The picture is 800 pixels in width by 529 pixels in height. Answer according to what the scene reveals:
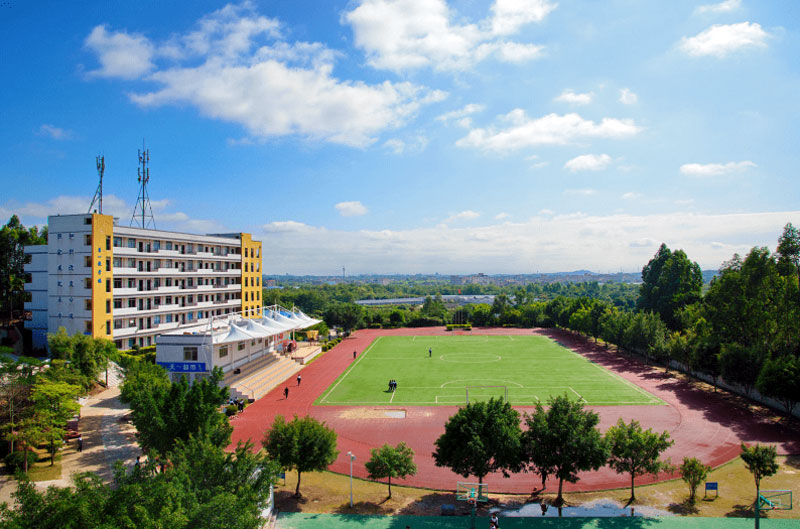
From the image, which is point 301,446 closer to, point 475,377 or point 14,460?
point 14,460

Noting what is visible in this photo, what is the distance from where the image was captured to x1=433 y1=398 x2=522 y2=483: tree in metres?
18.1

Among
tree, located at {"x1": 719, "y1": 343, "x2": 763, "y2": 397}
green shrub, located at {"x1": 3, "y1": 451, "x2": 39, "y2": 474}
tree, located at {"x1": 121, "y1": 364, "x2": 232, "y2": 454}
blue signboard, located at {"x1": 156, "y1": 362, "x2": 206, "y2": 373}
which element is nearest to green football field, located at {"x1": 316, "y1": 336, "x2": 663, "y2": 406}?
tree, located at {"x1": 719, "y1": 343, "x2": 763, "y2": 397}

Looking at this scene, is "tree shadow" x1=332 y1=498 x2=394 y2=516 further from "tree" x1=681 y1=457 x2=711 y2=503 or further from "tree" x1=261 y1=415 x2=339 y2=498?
"tree" x1=681 y1=457 x2=711 y2=503

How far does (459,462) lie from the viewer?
60.3 feet

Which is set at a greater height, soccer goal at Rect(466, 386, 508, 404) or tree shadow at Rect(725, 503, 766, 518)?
soccer goal at Rect(466, 386, 508, 404)

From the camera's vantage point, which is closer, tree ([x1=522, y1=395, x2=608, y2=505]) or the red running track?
tree ([x1=522, y1=395, x2=608, y2=505])

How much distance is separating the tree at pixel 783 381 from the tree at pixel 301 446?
27.5m

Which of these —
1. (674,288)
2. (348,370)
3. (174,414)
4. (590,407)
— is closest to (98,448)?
(174,414)

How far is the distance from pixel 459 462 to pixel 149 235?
143ft

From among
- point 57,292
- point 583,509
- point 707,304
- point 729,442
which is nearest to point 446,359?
point 707,304

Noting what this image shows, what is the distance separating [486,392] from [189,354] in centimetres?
2351

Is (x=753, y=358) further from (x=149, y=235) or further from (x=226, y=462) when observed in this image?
(x=149, y=235)

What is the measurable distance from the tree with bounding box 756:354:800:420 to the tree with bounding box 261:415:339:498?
27.5m

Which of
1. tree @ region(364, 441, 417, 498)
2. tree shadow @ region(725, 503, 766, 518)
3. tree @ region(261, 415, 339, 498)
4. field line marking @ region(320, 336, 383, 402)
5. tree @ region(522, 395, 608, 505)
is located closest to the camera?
tree @ region(522, 395, 608, 505)
